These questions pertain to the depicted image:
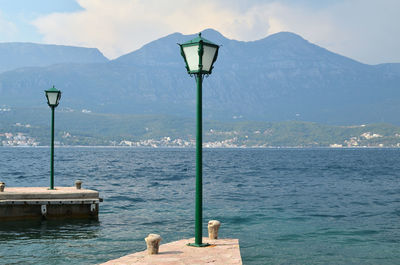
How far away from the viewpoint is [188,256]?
13203mm

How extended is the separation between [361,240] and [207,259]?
14.8 meters

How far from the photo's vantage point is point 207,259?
506 inches

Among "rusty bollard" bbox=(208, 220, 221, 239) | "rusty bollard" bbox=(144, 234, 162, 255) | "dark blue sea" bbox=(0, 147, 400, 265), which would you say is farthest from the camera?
"dark blue sea" bbox=(0, 147, 400, 265)

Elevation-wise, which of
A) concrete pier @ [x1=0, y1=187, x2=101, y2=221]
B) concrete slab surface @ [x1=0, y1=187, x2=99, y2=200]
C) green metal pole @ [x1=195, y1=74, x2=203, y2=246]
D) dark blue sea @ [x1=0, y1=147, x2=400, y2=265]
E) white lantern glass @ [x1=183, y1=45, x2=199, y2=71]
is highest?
white lantern glass @ [x1=183, y1=45, x2=199, y2=71]

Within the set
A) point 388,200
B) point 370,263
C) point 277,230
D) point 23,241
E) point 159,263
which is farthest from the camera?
point 388,200

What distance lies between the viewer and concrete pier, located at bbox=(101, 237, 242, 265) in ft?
41.3

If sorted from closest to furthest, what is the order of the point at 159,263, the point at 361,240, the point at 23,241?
the point at 159,263 → the point at 23,241 → the point at 361,240

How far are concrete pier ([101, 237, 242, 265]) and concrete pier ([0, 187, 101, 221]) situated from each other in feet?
43.3

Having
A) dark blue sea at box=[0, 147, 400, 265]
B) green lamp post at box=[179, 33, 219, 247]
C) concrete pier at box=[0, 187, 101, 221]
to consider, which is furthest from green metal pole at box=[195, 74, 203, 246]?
concrete pier at box=[0, 187, 101, 221]

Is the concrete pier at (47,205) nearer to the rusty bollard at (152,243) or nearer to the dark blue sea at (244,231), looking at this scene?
the dark blue sea at (244,231)

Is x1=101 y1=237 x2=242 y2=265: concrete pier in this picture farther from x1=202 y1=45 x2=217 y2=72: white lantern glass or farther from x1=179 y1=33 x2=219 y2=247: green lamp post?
x1=202 y1=45 x2=217 y2=72: white lantern glass

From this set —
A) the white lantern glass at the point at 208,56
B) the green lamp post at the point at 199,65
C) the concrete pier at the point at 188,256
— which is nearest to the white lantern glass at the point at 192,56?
the green lamp post at the point at 199,65

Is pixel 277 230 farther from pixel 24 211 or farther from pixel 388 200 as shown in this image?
pixel 388 200

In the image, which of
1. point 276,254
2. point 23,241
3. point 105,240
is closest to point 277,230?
point 276,254
